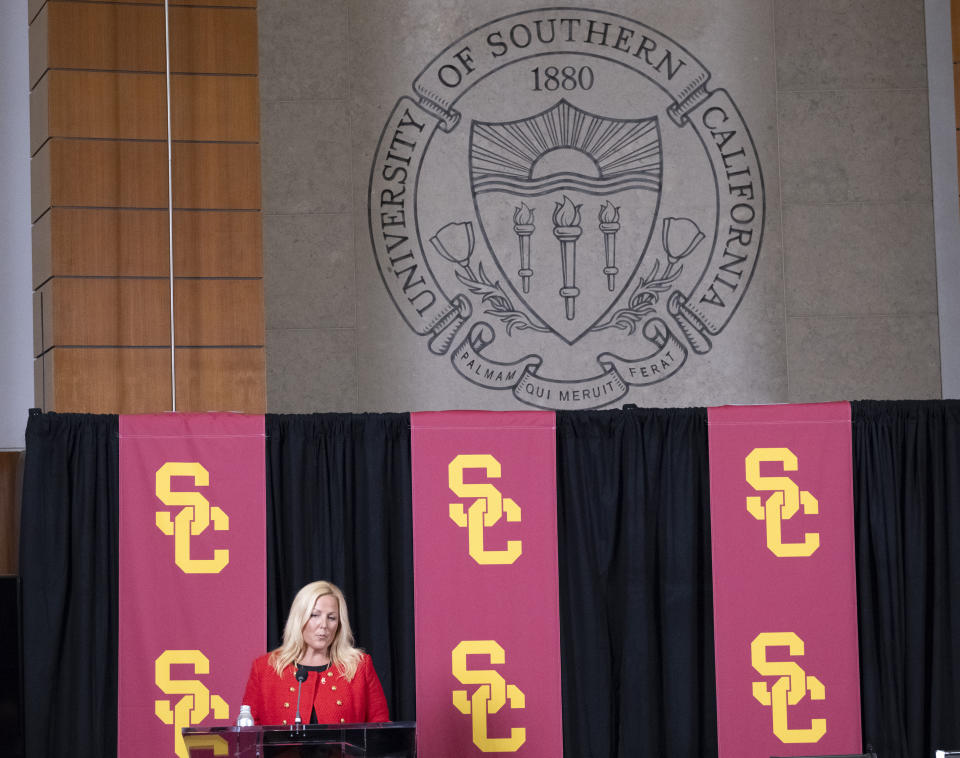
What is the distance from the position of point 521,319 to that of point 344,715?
2986 millimetres

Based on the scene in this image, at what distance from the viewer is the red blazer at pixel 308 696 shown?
4.36 m

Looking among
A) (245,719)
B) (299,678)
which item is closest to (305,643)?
(299,678)

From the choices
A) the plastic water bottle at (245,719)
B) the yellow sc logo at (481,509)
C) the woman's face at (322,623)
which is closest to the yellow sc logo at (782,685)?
the yellow sc logo at (481,509)

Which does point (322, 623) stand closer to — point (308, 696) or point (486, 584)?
point (308, 696)

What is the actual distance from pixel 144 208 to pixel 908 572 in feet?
13.0

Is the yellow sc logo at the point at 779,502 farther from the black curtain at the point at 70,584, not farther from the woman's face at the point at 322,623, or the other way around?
the black curtain at the point at 70,584

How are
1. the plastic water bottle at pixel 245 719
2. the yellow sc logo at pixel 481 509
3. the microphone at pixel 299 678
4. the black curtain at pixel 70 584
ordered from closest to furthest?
the plastic water bottle at pixel 245 719, the microphone at pixel 299 678, the black curtain at pixel 70 584, the yellow sc logo at pixel 481 509

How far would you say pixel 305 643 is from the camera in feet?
14.5

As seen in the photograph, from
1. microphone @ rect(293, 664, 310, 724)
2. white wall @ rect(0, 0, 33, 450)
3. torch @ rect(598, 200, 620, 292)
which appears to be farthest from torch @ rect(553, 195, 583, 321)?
microphone @ rect(293, 664, 310, 724)

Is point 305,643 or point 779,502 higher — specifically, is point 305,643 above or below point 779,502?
below

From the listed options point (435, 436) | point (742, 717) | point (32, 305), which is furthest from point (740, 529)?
point (32, 305)

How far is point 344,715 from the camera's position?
4355 millimetres

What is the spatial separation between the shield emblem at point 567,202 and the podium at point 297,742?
3.81 m

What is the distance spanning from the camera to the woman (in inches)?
172
